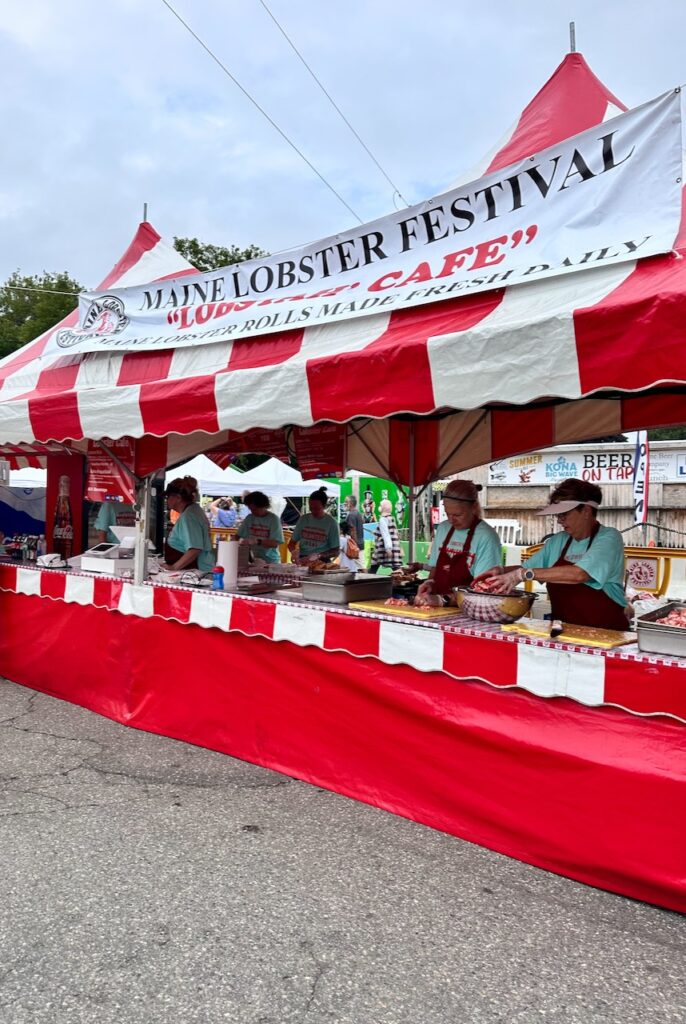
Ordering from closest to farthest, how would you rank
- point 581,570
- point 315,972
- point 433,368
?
point 315,972 < point 433,368 < point 581,570

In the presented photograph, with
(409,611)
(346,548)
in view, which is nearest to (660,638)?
(409,611)

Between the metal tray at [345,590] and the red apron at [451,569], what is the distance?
35 centimetres

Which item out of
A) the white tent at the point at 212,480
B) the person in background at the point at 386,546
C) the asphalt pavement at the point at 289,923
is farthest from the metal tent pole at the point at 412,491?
the white tent at the point at 212,480

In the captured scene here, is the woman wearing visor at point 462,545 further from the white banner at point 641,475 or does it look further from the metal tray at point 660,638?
the white banner at point 641,475

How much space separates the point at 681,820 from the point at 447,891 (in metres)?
0.95

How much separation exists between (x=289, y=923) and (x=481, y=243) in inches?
125

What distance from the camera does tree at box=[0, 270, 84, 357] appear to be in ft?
113

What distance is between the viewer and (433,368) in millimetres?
3176

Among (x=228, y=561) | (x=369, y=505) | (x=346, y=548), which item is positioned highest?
(x=369, y=505)

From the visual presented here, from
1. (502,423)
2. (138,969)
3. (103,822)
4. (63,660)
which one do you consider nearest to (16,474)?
(63,660)

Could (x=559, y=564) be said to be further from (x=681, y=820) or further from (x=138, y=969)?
(x=138, y=969)

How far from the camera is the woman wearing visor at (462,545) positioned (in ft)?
13.9

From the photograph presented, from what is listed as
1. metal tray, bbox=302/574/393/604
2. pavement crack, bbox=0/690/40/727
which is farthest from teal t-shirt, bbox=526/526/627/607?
pavement crack, bbox=0/690/40/727

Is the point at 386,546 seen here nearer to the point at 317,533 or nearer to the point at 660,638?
the point at 317,533
